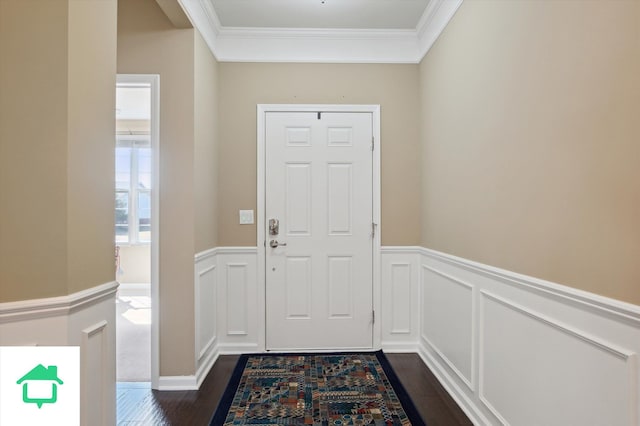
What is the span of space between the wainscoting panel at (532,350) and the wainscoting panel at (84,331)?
176 cm

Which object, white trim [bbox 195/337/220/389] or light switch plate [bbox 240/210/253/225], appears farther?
light switch plate [bbox 240/210/253/225]

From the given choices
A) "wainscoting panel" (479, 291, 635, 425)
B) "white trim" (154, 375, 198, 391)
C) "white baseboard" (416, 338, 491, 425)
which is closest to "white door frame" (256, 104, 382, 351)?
"white baseboard" (416, 338, 491, 425)

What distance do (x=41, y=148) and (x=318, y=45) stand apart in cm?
256

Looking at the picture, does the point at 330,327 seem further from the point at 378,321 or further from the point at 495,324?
the point at 495,324

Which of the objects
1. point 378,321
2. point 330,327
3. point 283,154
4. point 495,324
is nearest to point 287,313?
point 330,327

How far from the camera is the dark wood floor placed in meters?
2.28

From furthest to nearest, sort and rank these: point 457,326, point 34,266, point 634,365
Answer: point 457,326, point 34,266, point 634,365

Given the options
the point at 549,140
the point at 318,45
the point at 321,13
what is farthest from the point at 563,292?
the point at 318,45

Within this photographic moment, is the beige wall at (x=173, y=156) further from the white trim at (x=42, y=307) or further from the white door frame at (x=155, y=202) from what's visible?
the white trim at (x=42, y=307)

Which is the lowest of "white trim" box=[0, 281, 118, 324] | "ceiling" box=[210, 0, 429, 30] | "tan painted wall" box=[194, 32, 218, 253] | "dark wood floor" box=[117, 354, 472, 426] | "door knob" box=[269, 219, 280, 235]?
"dark wood floor" box=[117, 354, 472, 426]

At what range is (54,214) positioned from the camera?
4.17 feet

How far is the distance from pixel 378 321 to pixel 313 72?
88.6 inches

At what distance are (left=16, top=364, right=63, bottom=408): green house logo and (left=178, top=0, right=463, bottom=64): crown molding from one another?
2693 mm

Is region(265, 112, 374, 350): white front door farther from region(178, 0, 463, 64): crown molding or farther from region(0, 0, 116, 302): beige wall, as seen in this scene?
region(0, 0, 116, 302): beige wall
